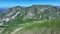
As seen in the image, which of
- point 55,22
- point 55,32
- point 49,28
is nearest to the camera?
point 55,32

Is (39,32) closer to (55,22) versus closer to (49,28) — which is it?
(49,28)

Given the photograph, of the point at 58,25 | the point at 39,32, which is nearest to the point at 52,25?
the point at 58,25

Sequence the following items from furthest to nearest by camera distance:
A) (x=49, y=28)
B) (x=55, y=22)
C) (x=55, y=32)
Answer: (x=55, y=22) < (x=49, y=28) < (x=55, y=32)

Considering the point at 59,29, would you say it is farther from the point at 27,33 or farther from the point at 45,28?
the point at 27,33

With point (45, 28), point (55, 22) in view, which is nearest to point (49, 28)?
point (45, 28)

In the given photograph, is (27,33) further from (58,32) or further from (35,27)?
(58,32)

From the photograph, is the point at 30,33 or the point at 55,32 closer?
the point at 55,32

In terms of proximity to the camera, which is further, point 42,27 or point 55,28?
point 42,27

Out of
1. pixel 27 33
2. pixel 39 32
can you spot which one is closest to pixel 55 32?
pixel 39 32
